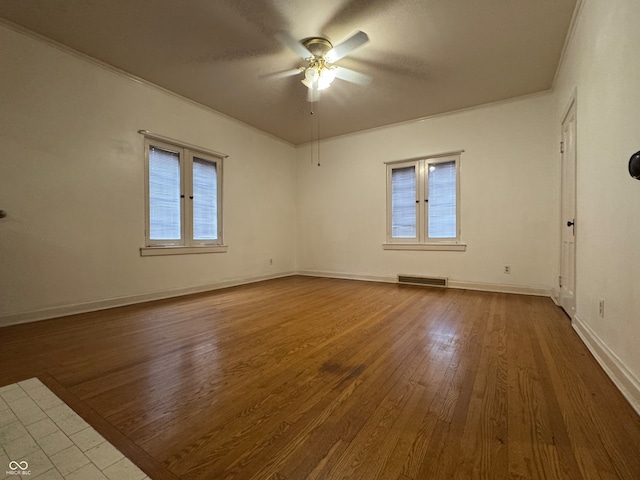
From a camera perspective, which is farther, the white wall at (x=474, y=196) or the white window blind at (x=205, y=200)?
the white window blind at (x=205, y=200)

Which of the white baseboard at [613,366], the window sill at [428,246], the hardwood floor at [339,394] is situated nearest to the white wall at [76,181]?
the hardwood floor at [339,394]

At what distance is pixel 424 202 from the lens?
4.87 meters

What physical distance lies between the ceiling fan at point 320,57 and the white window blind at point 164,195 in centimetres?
213

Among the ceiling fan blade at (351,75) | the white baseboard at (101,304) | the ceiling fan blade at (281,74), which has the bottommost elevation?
the white baseboard at (101,304)

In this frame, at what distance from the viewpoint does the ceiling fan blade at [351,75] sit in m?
3.28

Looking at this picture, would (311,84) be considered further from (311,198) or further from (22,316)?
(22,316)

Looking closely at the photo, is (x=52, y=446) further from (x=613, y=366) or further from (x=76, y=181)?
(x=76, y=181)

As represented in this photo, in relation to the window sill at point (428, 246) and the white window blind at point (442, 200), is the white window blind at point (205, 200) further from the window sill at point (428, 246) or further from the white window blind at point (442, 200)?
the white window blind at point (442, 200)

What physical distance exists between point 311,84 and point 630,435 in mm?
3533

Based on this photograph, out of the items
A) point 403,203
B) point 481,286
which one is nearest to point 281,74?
point 403,203

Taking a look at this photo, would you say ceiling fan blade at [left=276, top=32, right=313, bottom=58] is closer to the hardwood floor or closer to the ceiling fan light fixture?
the ceiling fan light fixture

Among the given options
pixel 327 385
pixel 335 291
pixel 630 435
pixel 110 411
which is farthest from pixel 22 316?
pixel 630 435

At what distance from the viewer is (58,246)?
2.99m

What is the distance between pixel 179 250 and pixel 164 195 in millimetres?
821
